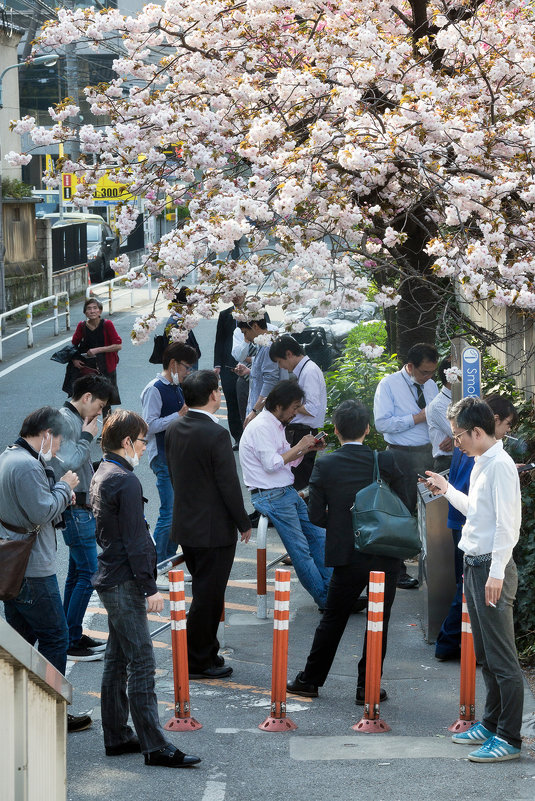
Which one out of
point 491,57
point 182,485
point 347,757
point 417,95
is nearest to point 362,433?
point 182,485

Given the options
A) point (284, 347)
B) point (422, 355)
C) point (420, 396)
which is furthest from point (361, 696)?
point (284, 347)

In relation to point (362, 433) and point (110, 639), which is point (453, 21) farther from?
point (110, 639)

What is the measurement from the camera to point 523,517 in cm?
751

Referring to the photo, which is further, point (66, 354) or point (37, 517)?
point (66, 354)

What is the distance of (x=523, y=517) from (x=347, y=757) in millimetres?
2387

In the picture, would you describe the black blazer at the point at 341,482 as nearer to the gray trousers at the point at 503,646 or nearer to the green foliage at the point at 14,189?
the gray trousers at the point at 503,646

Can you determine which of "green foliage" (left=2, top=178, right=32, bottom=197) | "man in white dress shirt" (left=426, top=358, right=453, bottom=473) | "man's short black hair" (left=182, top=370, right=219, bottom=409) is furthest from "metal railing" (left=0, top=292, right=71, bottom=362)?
"man's short black hair" (left=182, top=370, right=219, bottom=409)

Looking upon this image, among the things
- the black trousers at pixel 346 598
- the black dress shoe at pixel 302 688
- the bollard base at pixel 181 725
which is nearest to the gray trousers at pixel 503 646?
the black trousers at pixel 346 598

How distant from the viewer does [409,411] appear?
8953 millimetres

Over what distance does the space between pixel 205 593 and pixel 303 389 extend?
113 inches

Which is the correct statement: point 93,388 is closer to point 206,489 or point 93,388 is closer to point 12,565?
point 206,489

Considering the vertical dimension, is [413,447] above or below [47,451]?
below

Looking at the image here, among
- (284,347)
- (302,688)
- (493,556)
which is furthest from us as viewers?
(284,347)

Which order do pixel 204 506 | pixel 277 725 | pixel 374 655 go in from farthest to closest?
pixel 204 506
pixel 277 725
pixel 374 655
